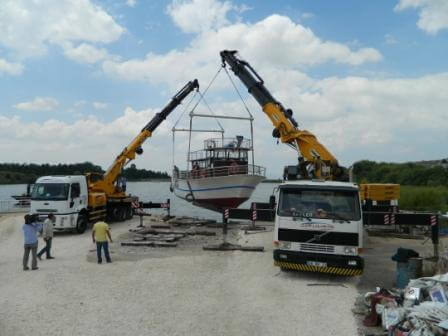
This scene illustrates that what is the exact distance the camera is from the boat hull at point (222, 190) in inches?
891

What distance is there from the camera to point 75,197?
19.2 metres

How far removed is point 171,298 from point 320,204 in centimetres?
432

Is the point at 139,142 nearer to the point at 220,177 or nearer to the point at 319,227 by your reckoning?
the point at 220,177

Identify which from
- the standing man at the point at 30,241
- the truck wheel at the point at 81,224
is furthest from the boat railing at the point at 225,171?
the standing man at the point at 30,241

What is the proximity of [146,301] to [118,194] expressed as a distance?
55.1 ft

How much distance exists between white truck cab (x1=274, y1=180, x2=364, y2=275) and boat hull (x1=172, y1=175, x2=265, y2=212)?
467 inches

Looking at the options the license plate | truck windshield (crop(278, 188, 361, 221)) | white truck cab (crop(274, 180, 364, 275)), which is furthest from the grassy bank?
the license plate

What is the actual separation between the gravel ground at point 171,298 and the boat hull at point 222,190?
29.8 ft

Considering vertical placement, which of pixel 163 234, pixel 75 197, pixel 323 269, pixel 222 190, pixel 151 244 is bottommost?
pixel 151 244

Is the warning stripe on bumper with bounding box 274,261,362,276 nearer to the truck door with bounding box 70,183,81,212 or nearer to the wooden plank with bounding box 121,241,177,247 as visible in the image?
the wooden plank with bounding box 121,241,177,247

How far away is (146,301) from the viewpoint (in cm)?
845

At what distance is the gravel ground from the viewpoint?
6.99 m

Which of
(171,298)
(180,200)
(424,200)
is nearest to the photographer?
(171,298)

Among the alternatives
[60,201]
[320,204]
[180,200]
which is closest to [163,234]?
[60,201]
